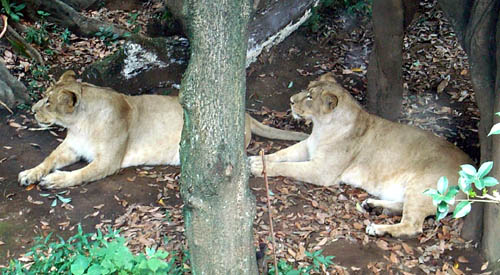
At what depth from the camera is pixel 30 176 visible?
17.5 ft

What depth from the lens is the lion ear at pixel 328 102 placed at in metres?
5.69

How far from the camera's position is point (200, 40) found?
3055 mm

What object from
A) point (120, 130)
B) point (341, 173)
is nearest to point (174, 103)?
point (120, 130)

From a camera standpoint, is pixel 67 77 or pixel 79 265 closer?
pixel 79 265

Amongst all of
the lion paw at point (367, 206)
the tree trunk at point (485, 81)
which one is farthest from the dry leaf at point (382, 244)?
the tree trunk at point (485, 81)

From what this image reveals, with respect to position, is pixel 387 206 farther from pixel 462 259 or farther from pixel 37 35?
pixel 37 35

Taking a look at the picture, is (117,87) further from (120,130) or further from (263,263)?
(263,263)

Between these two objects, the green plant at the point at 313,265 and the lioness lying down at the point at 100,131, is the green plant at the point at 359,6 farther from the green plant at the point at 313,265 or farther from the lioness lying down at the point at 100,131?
the green plant at the point at 313,265

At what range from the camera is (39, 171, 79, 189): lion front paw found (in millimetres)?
5266

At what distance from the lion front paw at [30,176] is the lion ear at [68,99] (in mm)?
613

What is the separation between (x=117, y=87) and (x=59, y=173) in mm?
1865

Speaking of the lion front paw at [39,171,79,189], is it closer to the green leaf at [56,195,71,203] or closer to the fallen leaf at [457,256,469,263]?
the green leaf at [56,195,71,203]

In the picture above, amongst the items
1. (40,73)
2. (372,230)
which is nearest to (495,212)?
(372,230)

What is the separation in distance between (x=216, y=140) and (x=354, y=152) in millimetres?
3028
